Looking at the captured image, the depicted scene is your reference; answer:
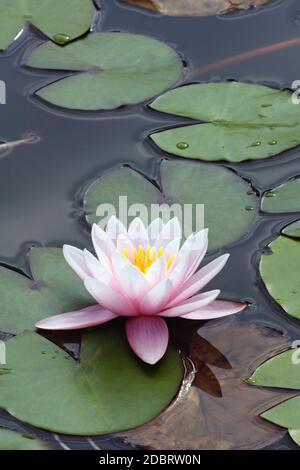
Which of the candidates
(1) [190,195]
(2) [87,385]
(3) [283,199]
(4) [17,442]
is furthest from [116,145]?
(4) [17,442]

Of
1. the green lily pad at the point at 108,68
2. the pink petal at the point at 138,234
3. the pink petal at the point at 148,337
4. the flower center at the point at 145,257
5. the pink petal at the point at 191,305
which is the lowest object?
the pink petal at the point at 148,337

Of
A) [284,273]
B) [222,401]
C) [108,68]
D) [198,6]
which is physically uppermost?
[198,6]

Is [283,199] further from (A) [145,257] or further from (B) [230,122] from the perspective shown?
(A) [145,257]

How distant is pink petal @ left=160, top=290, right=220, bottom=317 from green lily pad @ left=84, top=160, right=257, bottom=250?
30cm

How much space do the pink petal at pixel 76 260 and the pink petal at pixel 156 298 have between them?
17 cm

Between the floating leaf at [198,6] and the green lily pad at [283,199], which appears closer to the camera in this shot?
the green lily pad at [283,199]

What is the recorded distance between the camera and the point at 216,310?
7.35ft

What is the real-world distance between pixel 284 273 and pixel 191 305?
34 centimetres

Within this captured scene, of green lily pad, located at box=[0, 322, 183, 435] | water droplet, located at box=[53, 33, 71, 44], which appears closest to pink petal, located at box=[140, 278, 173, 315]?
green lily pad, located at box=[0, 322, 183, 435]

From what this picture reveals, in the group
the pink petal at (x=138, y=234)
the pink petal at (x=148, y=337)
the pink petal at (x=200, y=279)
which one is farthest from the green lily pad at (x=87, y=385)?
the pink petal at (x=138, y=234)

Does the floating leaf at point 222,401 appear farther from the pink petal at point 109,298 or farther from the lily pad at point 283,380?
the pink petal at point 109,298

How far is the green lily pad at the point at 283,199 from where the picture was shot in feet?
8.47

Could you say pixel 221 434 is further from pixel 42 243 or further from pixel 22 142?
pixel 22 142

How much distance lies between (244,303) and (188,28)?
139 centimetres
